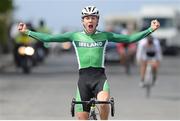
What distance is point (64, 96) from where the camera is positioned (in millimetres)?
21250

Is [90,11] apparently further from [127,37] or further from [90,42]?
[127,37]

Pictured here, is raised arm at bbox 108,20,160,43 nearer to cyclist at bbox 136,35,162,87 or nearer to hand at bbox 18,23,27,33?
hand at bbox 18,23,27,33

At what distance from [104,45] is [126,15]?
49.4m

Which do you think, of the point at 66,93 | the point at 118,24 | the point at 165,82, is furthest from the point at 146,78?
the point at 118,24

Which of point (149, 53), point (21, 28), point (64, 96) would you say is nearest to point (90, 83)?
point (21, 28)

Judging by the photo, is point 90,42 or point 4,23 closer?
point 90,42

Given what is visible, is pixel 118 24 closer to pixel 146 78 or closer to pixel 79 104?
pixel 146 78

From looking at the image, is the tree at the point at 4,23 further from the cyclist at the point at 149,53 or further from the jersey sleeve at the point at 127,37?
the jersey sleeve at the point at 127,37

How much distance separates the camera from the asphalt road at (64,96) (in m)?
16.9

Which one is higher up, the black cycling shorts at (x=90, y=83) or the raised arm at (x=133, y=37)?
the raised arm at (x=133, y=37)

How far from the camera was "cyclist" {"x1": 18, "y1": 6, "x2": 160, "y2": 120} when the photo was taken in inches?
420

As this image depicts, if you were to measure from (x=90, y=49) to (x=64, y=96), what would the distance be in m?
10.6

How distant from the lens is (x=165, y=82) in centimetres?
2692

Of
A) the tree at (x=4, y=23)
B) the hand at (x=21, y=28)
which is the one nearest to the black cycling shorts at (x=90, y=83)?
the hand at (x=21, y=28)
